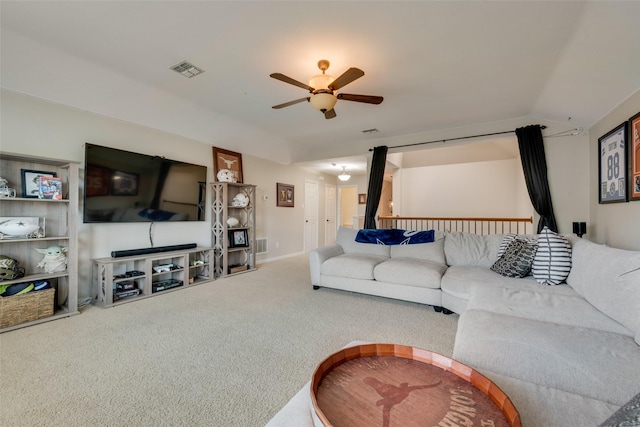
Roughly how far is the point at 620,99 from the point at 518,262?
219 cm

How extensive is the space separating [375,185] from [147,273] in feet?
13.2

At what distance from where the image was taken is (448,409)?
79cm

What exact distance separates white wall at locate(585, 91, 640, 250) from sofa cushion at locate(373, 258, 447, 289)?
1845 mm

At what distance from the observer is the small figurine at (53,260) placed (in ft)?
8.92

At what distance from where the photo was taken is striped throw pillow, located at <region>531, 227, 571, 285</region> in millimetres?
2291

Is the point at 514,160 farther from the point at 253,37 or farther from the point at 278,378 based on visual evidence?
the point at 278,378

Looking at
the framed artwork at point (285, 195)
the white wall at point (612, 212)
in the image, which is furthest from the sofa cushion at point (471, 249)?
the framed artwork at point (285, 195)

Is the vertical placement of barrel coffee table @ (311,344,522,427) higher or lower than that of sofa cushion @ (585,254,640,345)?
lower

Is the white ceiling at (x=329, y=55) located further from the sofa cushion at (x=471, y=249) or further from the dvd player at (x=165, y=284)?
the dvd player at (x=165, y=284)

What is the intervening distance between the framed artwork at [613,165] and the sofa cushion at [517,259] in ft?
4.26

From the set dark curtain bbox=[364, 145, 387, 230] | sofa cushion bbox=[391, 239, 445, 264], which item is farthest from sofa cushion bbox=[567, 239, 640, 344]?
dark curtain bbox=[364, 145, 387, 230]

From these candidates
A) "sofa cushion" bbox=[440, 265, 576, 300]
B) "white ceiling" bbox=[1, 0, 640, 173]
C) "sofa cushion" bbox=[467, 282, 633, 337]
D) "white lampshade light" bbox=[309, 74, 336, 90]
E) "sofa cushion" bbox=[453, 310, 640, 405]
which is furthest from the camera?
"white lampshade light" bbox=[309, 74, 336, 90]

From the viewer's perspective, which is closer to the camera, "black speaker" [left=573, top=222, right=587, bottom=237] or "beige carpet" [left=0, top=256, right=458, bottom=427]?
"beige carpet" [left=0, top=256, right=458, bottom=427]

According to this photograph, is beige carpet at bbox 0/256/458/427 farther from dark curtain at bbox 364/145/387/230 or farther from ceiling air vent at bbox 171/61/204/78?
ceiling air vent at bbox 171/61/204/78
